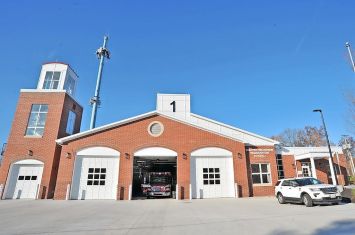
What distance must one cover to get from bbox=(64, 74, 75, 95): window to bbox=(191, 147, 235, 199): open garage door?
14.8m

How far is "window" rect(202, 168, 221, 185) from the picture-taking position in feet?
68.2

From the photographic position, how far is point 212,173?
21.0m

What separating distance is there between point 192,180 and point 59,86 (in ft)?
53.0

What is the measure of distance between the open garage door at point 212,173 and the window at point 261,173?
251 cm

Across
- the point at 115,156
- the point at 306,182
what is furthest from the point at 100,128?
the point at 306,182

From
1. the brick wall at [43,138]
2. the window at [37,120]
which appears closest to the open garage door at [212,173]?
the brick wall at [43,138]

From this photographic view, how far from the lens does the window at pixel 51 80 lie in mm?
24500

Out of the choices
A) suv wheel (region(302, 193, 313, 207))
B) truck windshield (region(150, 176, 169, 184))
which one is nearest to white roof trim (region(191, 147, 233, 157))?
truck windshield (region(150, 176, 169, 184))

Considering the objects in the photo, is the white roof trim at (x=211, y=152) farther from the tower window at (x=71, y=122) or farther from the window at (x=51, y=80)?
the window at (x=51, y=80)

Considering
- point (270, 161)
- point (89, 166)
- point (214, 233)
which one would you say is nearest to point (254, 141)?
point (270, 161)

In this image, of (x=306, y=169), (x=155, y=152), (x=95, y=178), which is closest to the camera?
(x=95, y=178)

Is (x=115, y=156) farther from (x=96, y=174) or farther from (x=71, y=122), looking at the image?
(x=71, y=122)

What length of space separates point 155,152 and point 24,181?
11569 millimetres

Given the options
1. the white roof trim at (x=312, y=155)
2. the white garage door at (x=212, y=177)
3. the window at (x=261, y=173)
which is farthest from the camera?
the white roof trim at (x=312, y=155)
